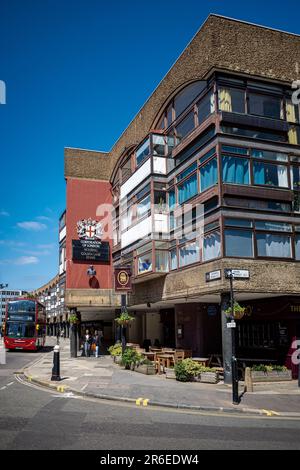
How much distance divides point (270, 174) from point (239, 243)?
391 cm

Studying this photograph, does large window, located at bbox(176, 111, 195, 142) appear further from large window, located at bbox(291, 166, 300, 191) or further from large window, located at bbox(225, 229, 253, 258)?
large window, located at bbox(225, 229, 253, 258)

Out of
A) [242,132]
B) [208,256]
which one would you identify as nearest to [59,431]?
[208,256]

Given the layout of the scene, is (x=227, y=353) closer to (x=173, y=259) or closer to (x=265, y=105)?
(x=173, y=259)

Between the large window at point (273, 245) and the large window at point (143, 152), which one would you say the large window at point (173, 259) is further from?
the large window at point (143, 152)

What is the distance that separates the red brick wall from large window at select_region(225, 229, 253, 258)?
18.2 meters

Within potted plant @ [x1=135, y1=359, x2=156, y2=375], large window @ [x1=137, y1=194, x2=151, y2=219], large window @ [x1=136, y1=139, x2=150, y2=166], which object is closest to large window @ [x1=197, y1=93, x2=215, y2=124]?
large window @ [x1=136, y1=139, x2=150, y2=166]

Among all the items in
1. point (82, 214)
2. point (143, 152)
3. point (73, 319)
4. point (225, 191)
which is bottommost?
point (73, 319)

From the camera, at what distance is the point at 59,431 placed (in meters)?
9.80

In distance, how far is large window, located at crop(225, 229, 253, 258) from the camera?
20.0m

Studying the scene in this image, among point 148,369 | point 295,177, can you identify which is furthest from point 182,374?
point 295,177

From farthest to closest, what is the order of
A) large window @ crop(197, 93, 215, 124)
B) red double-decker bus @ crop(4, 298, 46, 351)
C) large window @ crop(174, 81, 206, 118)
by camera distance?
red double-decker bus @ crop(4, 298, 46, 351) → large window @ crop(174, 81, 206, 118) → large window @ crop(197, 93, 215, 124)

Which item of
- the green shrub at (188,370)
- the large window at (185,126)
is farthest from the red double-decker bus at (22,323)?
the green shrub at (188,370)

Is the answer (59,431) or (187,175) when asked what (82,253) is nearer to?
(187,175)

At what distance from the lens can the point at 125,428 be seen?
33.6 feet
